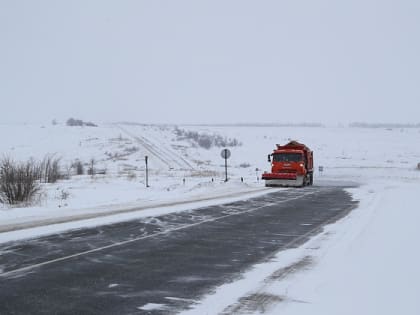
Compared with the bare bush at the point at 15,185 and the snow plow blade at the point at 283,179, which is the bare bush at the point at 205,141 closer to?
the snow plow blade at the point at 283,179

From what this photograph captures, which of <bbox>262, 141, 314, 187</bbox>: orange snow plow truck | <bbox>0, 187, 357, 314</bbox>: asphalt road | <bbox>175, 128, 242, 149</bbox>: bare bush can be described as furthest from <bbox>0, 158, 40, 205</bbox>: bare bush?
<bbox>175, 128, 242, 149</bbox>: bare bush

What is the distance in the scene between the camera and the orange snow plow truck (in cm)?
3697

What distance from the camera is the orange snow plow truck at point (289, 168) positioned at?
37.0m

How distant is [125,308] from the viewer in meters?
6.66

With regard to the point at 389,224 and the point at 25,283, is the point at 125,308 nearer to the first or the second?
the point at 25,283

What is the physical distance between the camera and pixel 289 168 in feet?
125

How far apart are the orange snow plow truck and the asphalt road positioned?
1966cm

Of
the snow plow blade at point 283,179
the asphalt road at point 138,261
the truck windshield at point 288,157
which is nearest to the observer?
the asphalt road at point 138,261

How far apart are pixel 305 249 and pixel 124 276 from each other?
13.8ft

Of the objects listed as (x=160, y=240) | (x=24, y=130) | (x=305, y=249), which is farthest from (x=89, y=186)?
(x=24, y=130)

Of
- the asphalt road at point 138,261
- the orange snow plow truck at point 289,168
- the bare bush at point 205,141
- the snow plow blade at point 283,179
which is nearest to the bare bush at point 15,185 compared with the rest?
the asphalt road at point 138,261

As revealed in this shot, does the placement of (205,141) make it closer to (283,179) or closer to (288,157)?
(288,157)

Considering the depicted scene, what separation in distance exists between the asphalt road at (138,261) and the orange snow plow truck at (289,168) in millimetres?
19658

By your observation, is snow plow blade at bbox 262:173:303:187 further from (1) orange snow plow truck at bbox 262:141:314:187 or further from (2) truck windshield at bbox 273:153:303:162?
(2) truck windshield at bbox 273:153:303:162
